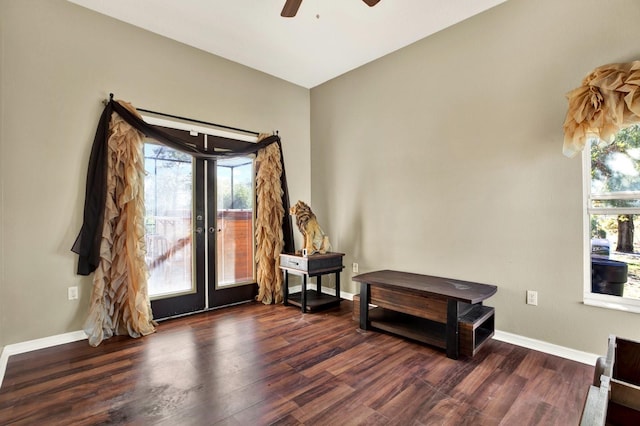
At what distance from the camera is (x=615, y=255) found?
2.25m

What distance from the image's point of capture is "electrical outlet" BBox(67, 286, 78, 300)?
2.68m

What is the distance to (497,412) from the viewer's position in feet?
5.69

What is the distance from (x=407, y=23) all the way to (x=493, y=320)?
293 centimetres

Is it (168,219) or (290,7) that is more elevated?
(290,7)

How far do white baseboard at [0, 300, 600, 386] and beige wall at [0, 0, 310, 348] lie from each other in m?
0.06

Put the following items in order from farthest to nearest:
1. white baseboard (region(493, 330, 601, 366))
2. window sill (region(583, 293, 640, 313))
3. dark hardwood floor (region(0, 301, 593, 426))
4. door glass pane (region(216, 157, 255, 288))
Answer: door glass pane (region(216, 157, 255, 288))
white baseboard (region(493, 330, 601, 366))
window sill (region(583, 293, 640, 313))
dark hardwood floor (region(0, 301, 593, 426))

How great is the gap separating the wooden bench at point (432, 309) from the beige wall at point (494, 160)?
29 cm

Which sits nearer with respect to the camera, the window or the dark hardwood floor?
the dark hardwood floor

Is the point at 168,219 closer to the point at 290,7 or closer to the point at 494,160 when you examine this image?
the point at 290,7

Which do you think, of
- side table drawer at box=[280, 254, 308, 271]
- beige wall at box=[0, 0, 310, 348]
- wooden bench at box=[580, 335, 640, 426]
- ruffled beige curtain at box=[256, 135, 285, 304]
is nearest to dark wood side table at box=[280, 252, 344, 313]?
side table drawer at box=[280, 254, 308, 271]

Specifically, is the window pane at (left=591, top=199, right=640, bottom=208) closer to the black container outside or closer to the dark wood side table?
the black container outside

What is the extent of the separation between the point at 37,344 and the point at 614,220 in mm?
4687

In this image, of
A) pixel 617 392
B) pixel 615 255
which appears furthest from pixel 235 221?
pixel 615 255

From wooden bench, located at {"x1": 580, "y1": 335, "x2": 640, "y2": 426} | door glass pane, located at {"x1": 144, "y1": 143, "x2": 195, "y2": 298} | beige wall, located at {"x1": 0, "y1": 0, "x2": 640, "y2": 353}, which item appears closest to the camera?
wooden bench, located at {"x1": 580, "y1": 335, "x2": 640, "y2": 426}
